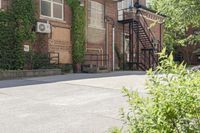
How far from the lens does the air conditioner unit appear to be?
53.0 ft

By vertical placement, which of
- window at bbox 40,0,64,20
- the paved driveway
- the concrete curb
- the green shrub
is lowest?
the paved driveway

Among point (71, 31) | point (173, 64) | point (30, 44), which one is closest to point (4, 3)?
point (30, 44)

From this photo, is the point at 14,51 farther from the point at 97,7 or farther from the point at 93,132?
the point at 93,132

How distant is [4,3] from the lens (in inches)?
595

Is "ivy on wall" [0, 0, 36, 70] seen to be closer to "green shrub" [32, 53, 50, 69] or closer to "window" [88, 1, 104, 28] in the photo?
"green shrub" [32, 53, 50, 69]

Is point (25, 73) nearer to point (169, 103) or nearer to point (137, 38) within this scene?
point (137, 38)

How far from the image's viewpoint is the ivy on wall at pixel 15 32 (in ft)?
48.4

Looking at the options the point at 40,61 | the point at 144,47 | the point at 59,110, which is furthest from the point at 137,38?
the point at 59,110

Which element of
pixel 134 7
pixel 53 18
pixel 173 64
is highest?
pixel 134 7

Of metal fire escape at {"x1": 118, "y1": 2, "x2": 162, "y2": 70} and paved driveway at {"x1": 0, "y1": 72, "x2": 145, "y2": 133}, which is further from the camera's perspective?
metal fire escape at {"x1": 118, "y1": 2, "x2": 162, "y2": 70}

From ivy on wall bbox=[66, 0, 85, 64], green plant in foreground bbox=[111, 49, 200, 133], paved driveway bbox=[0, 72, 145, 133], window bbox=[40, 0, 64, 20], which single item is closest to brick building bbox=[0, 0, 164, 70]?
window bbox=[40, 0, 64, 20]

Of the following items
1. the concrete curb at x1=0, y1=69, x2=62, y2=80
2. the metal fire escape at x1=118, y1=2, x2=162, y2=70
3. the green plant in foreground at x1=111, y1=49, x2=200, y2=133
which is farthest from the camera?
the metal fire escape at x1=118, y1=2, x2=162, y2=70

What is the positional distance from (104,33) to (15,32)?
25.6ft

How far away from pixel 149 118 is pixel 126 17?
2255cm
